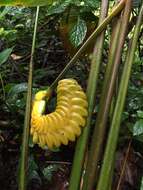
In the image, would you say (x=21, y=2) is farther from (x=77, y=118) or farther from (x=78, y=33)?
(x=77, y=118)

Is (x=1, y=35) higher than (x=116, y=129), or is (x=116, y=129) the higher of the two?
(x=1, y=35)

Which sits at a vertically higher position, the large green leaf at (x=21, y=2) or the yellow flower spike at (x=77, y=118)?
the large green leaf at (x=21, y=2)

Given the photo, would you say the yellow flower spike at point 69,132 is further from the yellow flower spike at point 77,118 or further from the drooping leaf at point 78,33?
the drooping leaf at point 78,33

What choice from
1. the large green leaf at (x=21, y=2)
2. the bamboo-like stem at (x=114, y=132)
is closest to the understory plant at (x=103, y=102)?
the bamboo-like stem at (x=114, y=132)

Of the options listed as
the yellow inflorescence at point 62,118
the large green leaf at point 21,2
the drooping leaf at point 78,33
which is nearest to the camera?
the yellow inflorescence at point 62,118

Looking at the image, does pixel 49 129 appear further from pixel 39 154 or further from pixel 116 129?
pixel 39 154

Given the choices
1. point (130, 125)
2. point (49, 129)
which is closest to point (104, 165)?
point (49, 129)
